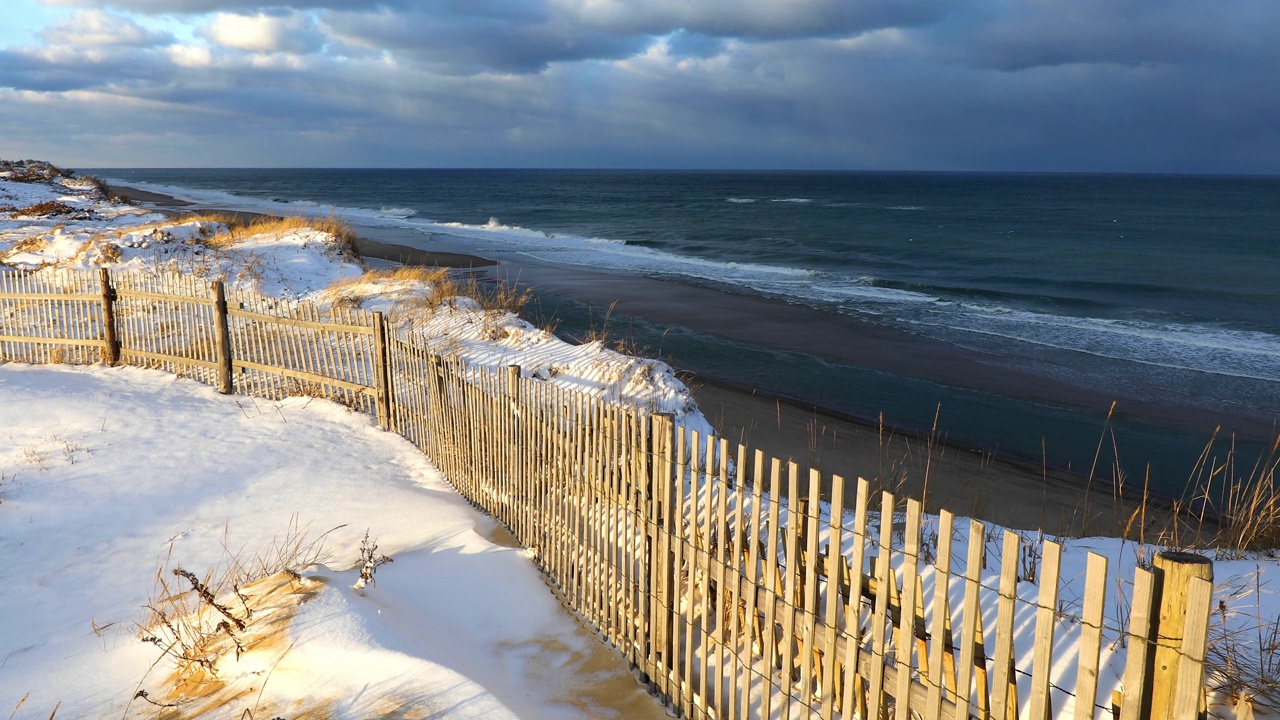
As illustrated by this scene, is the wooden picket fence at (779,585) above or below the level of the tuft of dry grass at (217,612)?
above

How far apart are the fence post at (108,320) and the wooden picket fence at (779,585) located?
548 centimetres

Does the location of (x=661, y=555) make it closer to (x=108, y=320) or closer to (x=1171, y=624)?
(x=1171, y=624)

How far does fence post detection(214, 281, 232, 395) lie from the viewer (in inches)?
409

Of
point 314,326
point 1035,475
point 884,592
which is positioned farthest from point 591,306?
point 884,592

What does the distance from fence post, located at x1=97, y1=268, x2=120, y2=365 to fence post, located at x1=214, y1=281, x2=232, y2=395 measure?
6.53 ft

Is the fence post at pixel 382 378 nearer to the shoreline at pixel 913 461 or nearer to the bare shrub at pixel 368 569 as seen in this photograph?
the bare shrub at pixel 368 569

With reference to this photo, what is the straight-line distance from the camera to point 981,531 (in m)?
2.48

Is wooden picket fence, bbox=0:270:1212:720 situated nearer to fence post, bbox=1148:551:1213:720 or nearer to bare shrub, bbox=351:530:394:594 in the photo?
fence post, bbox=1148:551:1213:720

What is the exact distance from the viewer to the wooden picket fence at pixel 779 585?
2408 mm

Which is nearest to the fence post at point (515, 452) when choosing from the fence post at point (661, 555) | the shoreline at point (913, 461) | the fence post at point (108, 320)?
the fence post at point (661, 555)

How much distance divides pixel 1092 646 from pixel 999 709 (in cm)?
49

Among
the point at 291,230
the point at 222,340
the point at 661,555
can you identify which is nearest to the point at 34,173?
the point at 291,230

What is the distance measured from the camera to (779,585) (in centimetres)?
399

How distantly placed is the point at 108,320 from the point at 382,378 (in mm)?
5108
